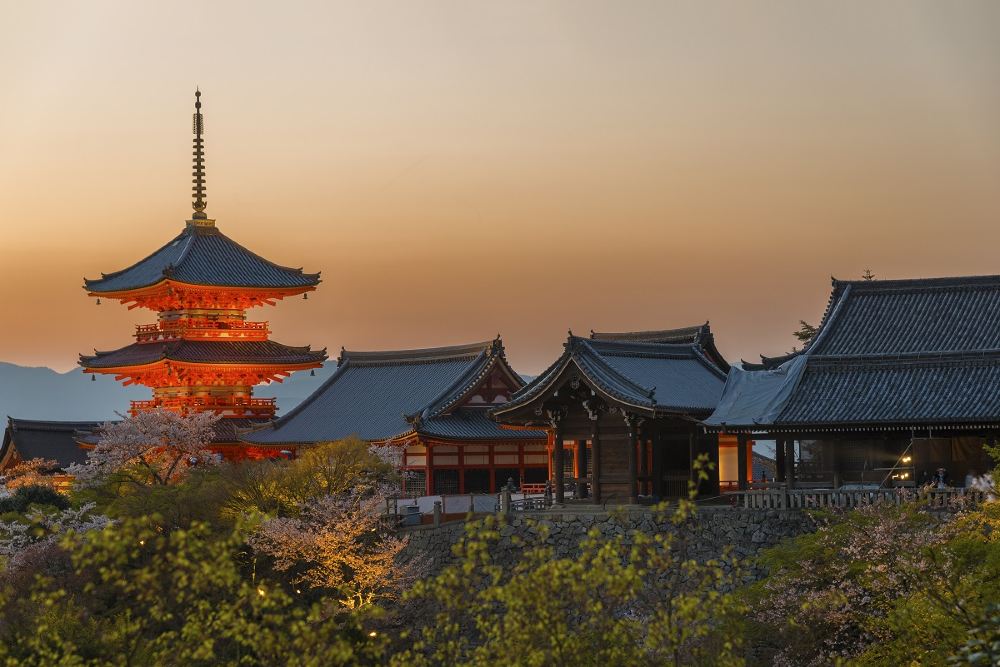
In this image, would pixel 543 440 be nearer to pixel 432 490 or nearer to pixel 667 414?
pixel 432 490

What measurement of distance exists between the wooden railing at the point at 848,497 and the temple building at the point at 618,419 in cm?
450

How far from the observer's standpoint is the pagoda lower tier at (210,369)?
7688cm

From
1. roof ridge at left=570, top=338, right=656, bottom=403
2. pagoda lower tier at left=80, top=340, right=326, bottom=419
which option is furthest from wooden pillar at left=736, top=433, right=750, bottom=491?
pagoda lower tier at left=80, top=340, right=326, bottom=419

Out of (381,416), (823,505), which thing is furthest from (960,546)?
(381,416)

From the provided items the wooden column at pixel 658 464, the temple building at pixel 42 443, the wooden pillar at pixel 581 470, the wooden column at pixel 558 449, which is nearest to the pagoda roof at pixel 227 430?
the temple building at pixel 42 443

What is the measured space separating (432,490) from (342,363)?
46.6ft

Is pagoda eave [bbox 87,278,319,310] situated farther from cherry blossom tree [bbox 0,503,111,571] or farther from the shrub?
cherry blossom tree [bbox 0,503,111,571]

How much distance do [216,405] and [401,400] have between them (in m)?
11.8

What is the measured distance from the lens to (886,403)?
46312 millimetres

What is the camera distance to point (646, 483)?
169 ft

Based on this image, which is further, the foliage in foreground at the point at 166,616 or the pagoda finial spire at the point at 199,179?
the pagoda finial spire at the point at 199,179

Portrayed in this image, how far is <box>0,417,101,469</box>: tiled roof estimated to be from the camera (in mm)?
87062

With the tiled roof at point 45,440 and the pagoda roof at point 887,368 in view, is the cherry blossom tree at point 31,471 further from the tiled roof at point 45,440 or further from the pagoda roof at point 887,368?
the pagoda roof at point 887,368

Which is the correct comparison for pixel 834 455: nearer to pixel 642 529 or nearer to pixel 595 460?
pixel 642 529
